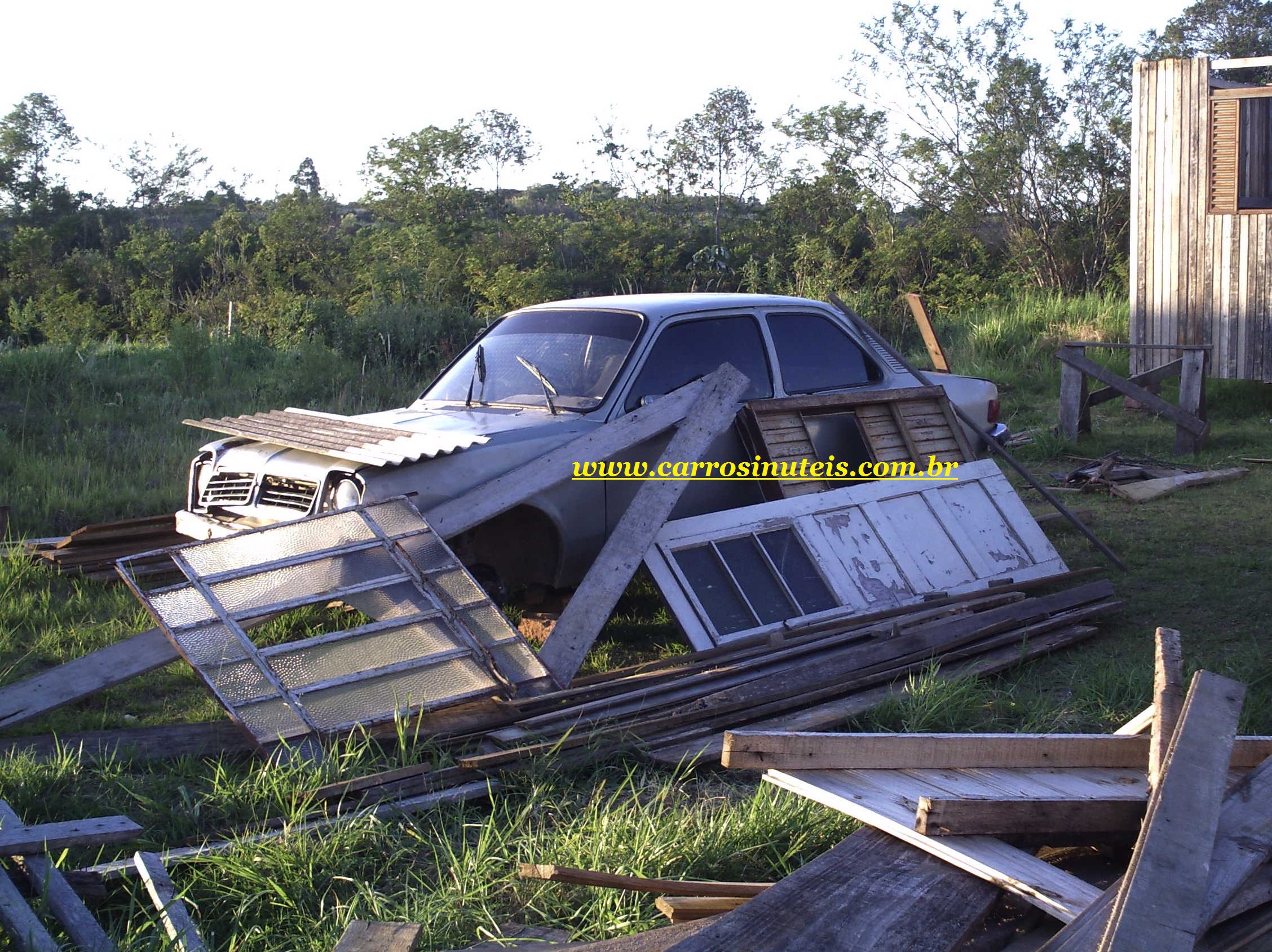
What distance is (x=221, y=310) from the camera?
868 inches

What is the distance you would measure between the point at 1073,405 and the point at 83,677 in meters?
9.53

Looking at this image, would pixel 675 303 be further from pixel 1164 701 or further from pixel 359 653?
pixel 1164 701

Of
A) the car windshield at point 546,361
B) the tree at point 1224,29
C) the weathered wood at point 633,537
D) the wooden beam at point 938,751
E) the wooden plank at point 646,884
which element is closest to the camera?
the wooden plank at point 646,884

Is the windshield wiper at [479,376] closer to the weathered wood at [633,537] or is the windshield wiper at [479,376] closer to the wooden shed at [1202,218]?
the weathered wood at [633,537]

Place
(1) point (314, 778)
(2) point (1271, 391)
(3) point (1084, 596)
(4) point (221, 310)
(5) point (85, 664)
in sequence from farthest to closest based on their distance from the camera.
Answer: (4) point (221, 310) → (2) point (1271, 391) → (3) point (1084, 596) → (5) point (85, 664) → (1) point (314, 778)

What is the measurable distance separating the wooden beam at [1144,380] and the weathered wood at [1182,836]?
8691 mm

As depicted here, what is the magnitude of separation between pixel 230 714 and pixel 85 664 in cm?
71


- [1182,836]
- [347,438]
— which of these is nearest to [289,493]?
[347,438]

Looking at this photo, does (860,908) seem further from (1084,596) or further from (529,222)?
(529,222)

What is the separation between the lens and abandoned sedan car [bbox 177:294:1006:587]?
5129mm

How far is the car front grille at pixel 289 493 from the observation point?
5141 millimetres

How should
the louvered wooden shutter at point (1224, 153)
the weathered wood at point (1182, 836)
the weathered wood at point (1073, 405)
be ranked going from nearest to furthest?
1. the weathered wood at point (1182, 836)
2. the weathered wood at point (1073, 405)
3. the louvered wooden shutter at point (1224, 153)

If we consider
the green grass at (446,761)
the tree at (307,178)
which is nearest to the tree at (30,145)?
the tree at (307,178)

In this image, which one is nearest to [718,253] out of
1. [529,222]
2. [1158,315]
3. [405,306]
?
[529,222]
